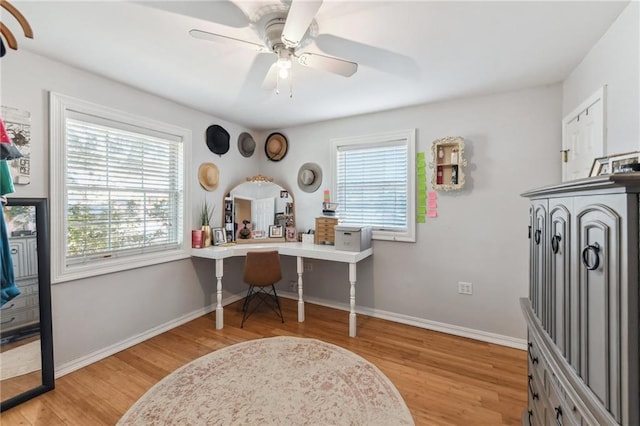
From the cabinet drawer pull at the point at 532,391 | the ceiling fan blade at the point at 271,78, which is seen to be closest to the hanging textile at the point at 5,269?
the ceiling fan blade at the point at 271,78

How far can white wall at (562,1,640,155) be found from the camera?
4.75ft

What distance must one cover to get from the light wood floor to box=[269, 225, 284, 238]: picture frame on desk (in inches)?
42.1

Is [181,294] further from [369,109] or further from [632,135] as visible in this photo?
[632,135]

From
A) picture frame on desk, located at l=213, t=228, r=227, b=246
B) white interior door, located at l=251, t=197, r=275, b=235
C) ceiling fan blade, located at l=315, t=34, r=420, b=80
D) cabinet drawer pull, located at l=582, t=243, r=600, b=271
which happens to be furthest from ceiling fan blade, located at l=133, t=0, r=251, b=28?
white interior door, located at l=251, t=197, r=275, b=235

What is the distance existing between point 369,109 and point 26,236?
10.8 feet

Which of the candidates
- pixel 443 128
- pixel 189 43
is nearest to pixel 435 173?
pixel 443 128

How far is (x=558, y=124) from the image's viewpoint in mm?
2475

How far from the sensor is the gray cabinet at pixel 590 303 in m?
0.69

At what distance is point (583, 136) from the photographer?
6.75 ft

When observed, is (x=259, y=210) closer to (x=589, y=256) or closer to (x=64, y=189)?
(x=64, y=189)

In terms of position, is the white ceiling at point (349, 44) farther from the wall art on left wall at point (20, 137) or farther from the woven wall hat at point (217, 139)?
the woven wall hat at point (217, 139)

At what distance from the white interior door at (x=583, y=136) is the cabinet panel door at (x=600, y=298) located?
138 cm

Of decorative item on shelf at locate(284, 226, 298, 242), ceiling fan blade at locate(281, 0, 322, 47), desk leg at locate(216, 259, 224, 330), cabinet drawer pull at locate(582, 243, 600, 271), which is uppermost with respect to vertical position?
ceiling fan blade at locate(281, 0, 322, 47)

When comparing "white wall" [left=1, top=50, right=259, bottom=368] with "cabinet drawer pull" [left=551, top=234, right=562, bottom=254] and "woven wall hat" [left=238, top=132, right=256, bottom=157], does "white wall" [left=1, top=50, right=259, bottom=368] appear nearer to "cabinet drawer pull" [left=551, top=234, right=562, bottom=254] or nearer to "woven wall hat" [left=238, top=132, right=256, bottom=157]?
"woven wall hat" [left=238, top=132, right=256, bottom=157]
